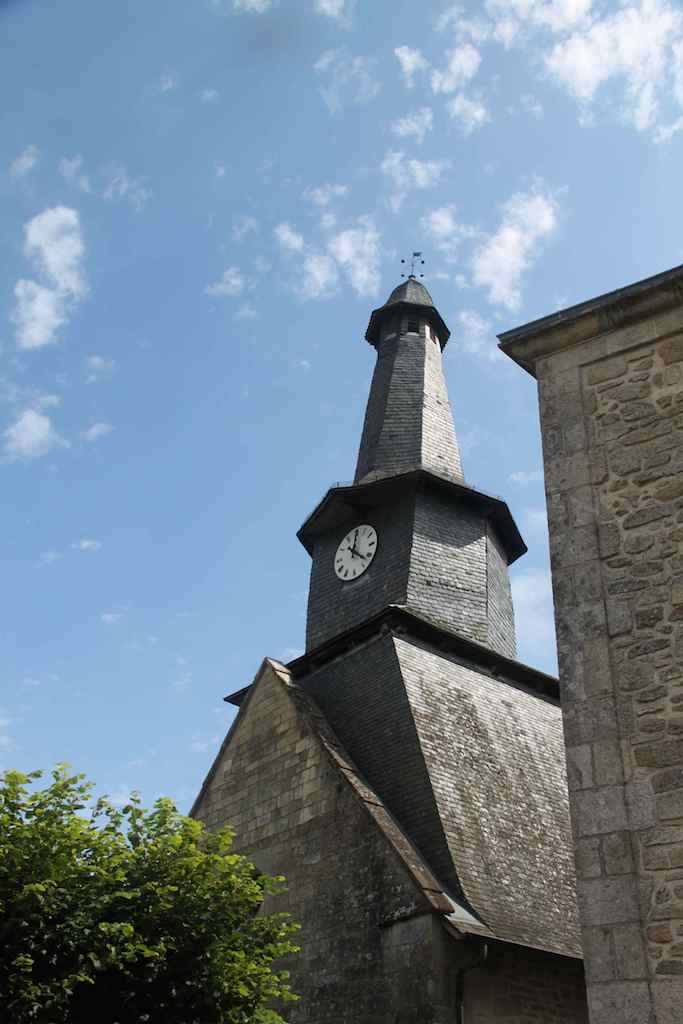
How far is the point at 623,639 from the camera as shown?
6598 mm

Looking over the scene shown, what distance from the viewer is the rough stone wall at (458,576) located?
15.8 meters

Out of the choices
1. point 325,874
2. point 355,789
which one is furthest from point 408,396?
point 325,874

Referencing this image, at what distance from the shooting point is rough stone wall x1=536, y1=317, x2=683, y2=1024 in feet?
18.9

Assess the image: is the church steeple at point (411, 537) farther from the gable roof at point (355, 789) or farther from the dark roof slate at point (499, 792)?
the gable roof at point (355, 789)

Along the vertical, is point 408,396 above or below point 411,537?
above

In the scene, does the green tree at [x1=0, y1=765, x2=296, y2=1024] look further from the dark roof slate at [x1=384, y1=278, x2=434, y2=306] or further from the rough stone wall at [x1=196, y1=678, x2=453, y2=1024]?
the dark roof slate at [x1=384, y1=278, x2=434, y2=306]

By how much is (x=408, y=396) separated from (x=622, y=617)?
517 inches

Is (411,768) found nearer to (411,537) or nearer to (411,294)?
(411,537)

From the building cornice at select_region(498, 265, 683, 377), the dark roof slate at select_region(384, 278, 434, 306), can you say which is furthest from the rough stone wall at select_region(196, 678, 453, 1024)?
the dark roof slate at select_region(384, 278, 434, 306)

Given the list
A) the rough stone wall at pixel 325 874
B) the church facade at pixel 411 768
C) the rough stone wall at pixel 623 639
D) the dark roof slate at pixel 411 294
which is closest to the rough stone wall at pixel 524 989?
the church facade at pixel 411 768

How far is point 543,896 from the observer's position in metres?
12.5

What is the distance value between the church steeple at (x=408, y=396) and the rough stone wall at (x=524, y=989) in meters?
8.25

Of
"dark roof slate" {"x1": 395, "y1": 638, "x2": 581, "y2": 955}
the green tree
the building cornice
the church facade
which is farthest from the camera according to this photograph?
"dark roof slate" {"x1": 395, "y1": 638, "x2": 581, "y2": 955}

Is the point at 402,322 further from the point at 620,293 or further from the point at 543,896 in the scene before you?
the point at 620,293
